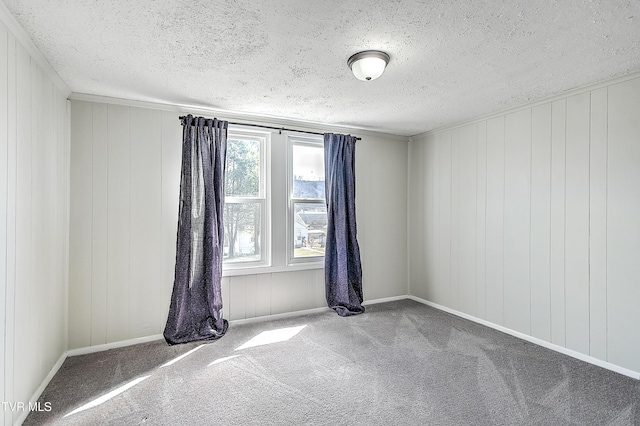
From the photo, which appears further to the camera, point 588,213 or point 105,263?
point 105,263

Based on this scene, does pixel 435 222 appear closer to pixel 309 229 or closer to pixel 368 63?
pixel 309 229

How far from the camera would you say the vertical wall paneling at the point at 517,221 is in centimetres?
335

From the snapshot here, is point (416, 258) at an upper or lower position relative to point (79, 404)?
upper

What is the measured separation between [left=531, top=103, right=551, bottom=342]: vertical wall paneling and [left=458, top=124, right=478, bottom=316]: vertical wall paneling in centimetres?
68

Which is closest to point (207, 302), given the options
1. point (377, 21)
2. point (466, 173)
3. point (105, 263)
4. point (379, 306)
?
point (105, 263)

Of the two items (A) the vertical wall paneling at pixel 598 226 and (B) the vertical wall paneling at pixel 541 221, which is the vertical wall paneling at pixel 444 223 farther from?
(A) the vertical wall paneling at pixel 598 226

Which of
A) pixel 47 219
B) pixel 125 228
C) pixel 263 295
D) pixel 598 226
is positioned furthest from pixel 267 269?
pixel 598 226

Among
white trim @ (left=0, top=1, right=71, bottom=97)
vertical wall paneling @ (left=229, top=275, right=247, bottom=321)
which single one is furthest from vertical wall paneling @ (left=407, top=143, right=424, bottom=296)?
white trim @ (left=0, top=1, right=71, bottom=97)

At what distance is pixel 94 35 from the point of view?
203 cm

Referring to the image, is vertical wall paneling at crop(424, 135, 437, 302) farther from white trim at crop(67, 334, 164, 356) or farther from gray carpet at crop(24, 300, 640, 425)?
white trim at crop(67, 334, 164, 356)

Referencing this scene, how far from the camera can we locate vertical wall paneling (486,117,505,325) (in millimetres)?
3609

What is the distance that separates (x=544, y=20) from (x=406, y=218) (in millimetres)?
3251

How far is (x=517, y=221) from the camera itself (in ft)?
11.3

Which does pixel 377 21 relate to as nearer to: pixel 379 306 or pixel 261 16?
pixel 261 16
